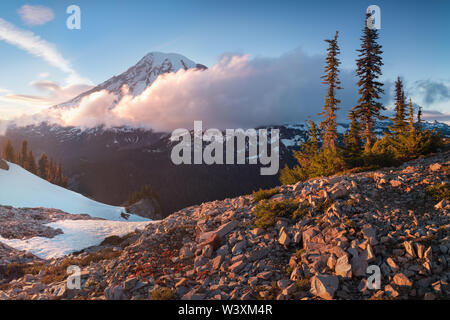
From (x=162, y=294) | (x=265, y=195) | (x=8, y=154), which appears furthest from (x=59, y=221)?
(x=8, y=154)

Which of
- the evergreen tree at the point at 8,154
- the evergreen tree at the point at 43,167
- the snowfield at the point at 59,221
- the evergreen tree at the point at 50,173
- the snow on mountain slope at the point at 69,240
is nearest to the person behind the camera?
the snow on mountain slope at the point at 69,240

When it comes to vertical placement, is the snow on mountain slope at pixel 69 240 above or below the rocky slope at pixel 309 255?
below

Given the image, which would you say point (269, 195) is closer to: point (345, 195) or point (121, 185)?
point (345, 195)

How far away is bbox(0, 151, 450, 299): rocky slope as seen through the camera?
5.21 meters

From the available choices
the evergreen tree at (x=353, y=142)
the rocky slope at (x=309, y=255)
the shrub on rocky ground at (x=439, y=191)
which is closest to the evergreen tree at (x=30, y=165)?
the rocky slope at (x=309, y=255)

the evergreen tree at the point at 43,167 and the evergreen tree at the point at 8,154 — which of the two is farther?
the evergreen tree at the point at 43,167

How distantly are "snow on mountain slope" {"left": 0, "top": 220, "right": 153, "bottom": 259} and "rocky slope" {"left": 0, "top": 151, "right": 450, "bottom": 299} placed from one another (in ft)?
21.8

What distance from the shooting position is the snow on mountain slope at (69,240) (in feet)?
49.5

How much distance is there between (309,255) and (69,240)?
18.5 m

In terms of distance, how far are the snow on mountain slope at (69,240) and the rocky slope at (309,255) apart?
6646mm

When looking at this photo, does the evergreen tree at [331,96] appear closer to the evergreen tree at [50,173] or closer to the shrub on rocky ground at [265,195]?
the shrub on rocky ground at [265,195]

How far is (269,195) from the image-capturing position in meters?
10.7
